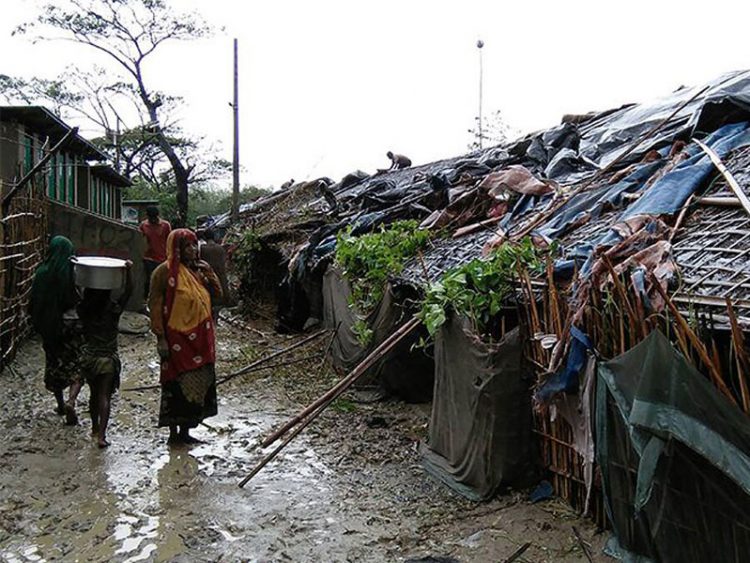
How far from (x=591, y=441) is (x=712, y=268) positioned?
1073mm

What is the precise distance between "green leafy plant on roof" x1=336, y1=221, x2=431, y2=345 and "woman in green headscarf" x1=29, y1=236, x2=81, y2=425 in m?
2.66

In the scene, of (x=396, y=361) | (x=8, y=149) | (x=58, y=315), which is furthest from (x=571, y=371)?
(x=8, y=149)

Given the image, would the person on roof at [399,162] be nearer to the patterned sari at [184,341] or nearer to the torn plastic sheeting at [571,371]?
the patterned sari at [184,341]

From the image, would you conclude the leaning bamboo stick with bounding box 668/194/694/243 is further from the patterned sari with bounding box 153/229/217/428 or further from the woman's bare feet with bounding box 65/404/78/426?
the woman's bare feet with bounding box 65/404/78/426

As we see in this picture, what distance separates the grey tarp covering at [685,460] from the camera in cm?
270

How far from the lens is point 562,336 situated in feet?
12.5

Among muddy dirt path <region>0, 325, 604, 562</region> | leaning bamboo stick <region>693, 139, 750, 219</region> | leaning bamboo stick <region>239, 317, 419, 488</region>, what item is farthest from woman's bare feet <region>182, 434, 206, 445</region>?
leaning bamboo stick <region>693, 139, 750, 219</region>

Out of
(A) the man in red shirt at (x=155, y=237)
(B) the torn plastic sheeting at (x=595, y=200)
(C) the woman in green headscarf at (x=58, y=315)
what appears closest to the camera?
(B) the torn plastic sheeting at (x=595, y=200)

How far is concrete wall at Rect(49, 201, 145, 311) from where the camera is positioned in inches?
385

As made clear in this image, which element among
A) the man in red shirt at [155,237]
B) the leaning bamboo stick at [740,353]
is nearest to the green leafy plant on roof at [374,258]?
the man in red shirt at [155,237]

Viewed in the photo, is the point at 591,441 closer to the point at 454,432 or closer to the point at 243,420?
the point at 454,432

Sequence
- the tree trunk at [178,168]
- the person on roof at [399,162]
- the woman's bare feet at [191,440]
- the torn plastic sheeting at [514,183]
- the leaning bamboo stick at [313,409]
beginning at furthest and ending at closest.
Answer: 1. the tree trunk at [178,168]
2. the person on roof at [399,162]
3. the torn plastic sheeting at [514,183]
4. the woman's bare feet at [191,440]
5. the leaning bamboo stick at [313,409]

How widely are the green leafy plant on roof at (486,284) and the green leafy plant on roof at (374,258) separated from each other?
6.46 ft

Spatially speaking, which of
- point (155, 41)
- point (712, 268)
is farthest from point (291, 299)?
point (155, 41)
